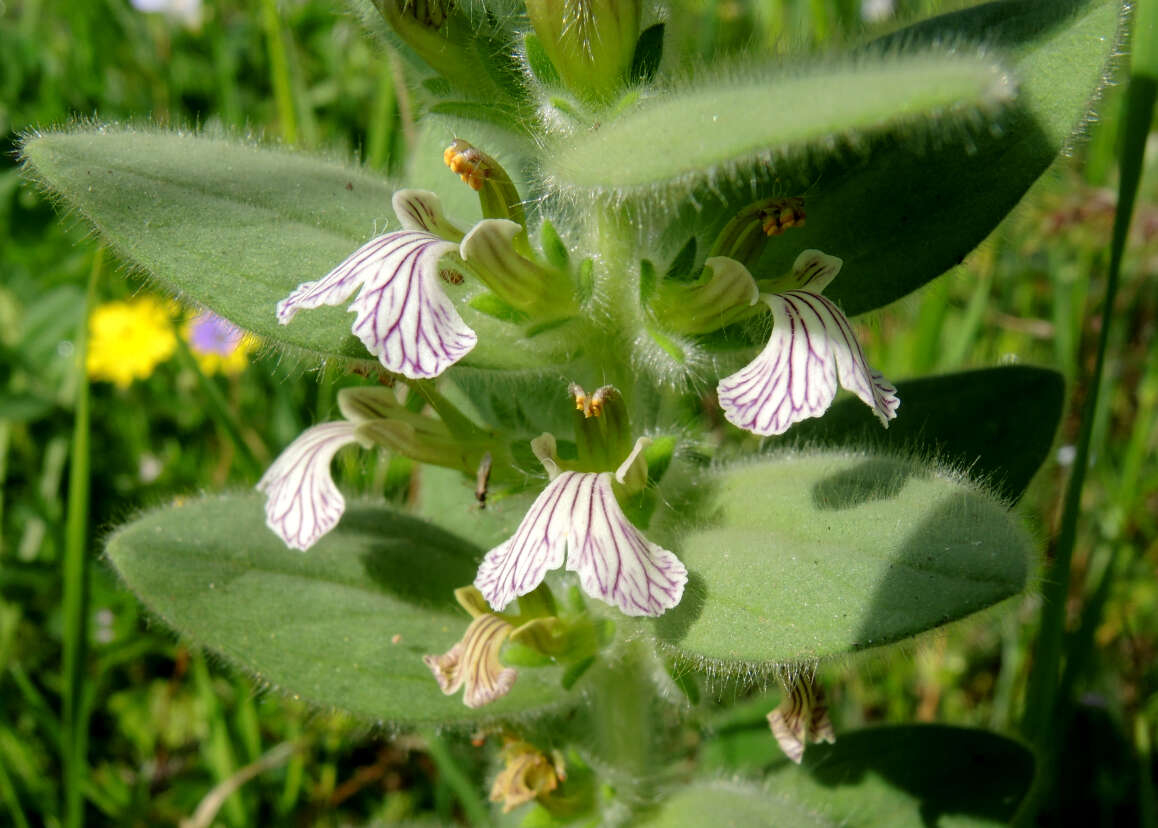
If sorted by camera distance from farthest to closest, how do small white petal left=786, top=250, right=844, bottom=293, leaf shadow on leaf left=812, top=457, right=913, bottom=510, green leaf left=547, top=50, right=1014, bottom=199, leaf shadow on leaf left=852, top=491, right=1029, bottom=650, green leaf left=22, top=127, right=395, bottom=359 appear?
green leaf left=22, top=127, right=395, bottom=359 → small white petal left=786, top=250, right=844, bottom=293 → leaf shadow on leaf left=812, top=457, right=913, bottom=510 → leaf shadow on leaf left=852, top=491, right=1029, bottom=650 → green leaf left=547, top=50, right=1014, bottom=199

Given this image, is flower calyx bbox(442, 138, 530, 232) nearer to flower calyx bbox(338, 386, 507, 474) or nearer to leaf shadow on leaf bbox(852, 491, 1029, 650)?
flower calyx bbox(338, 386, 507, 474)

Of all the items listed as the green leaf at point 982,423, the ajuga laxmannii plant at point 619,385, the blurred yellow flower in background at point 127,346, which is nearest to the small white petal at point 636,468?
the ajuga laxmannii plant at point 619,385

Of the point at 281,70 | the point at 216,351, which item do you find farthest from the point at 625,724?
the point at 281,70

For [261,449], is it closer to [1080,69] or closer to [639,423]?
[639,423]

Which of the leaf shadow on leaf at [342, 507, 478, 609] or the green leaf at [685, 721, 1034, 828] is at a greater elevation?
the leaf shadow on leaf at [342, 507, 478, 609]

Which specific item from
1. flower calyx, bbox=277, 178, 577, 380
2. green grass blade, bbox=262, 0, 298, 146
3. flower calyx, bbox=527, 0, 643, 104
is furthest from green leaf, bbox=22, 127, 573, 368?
green grass blade, bbox=262, 0, 298, 146

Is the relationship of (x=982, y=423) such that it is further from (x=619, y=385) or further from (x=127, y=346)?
(x=127, y=346)

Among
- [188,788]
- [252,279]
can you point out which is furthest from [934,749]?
[188,788]
